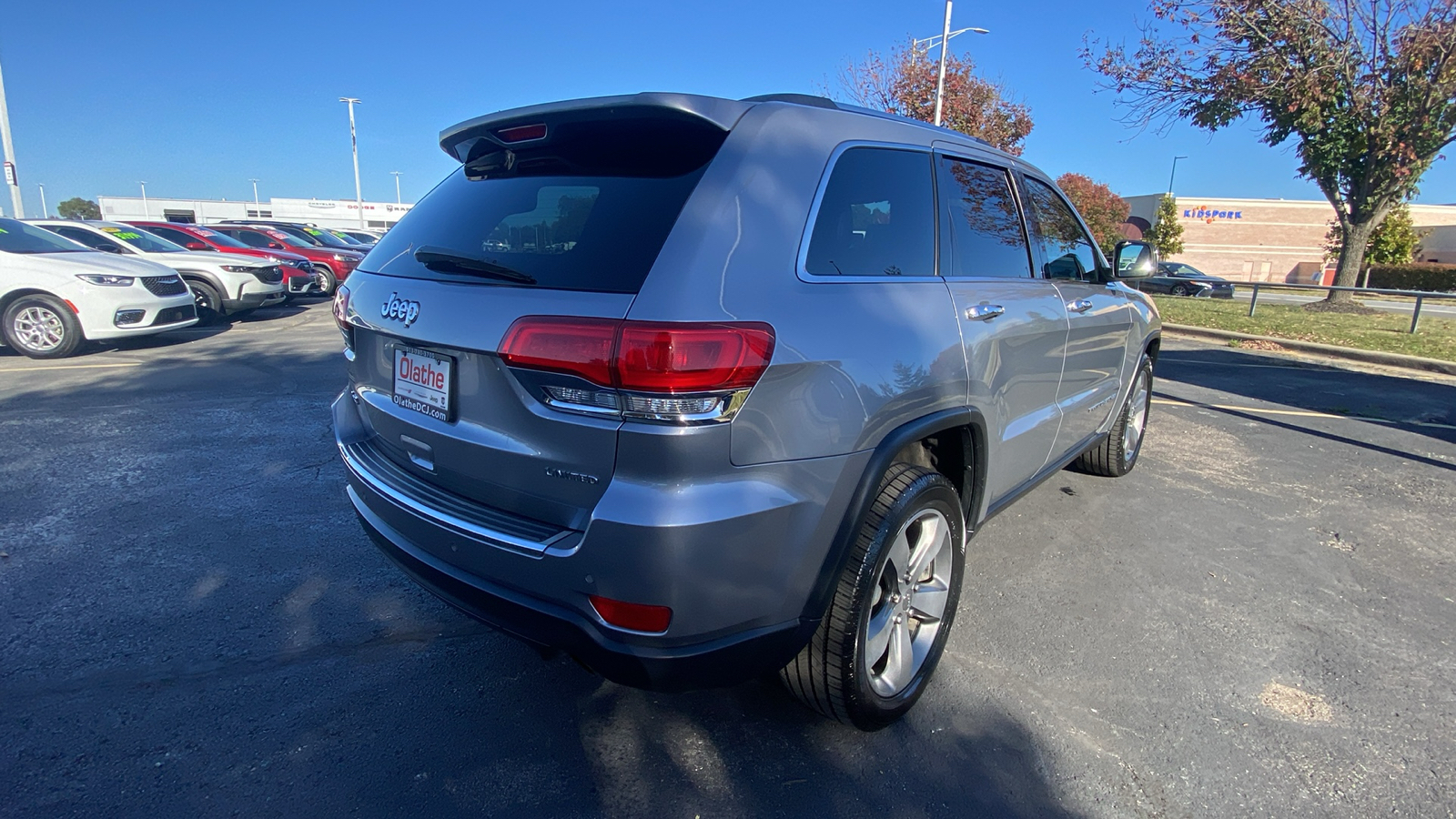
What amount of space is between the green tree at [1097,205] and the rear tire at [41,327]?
1473 inches

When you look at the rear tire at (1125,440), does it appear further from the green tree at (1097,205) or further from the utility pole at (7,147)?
the green tree at (1097,205)

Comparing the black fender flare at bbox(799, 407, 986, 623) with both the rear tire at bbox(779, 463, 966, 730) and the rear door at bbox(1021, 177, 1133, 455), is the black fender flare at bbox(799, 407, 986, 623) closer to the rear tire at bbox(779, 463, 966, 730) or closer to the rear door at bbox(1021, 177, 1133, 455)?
the rear tire at bbox(779, 463, 966, 730)

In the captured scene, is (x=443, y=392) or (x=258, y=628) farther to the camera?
(x=258, y=628)

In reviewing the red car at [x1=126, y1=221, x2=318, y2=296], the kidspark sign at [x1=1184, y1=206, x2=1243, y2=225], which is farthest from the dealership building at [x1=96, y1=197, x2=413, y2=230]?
the kidspark sign at [x1=1184, y1=206, x2=1243, y2=225]

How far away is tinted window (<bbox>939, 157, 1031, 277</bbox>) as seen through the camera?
278 centimetres

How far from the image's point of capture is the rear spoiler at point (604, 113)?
204cm

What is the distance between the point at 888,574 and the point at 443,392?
57.0 inches

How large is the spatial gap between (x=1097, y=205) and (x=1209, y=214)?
19.5 m

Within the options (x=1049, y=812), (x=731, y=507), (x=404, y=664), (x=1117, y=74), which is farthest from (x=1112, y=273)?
(x=1117, y=74)

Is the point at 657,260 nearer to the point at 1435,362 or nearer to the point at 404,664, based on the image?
the point at 404,664

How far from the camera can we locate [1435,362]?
977 centimetres

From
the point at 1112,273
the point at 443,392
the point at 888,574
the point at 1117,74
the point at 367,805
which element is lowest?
the point at 367,805

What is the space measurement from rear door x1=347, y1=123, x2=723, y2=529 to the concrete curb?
38.8 ft

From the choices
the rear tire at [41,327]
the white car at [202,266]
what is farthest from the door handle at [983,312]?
the white car at [202,266]
